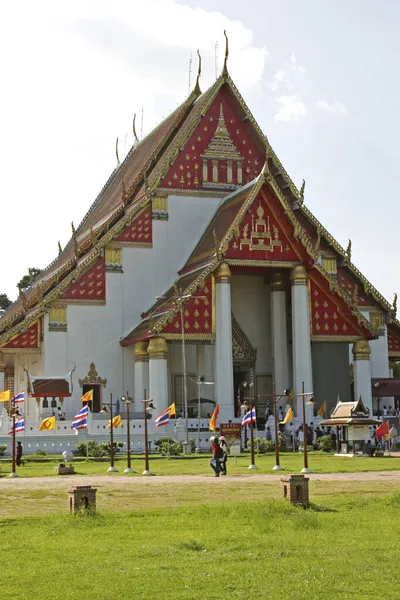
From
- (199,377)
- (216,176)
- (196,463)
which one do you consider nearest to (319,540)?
(196,463)

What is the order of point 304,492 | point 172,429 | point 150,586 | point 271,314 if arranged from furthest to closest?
1. point 271,314
2. point 172,429
3. point 304,492
4. point 150,586

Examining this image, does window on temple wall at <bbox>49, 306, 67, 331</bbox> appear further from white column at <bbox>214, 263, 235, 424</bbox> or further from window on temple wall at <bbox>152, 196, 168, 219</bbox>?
white column at <bbox>214, 263, 235, 424</bbox>

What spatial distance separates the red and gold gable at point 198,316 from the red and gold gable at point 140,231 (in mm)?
4719

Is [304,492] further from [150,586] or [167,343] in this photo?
[167,343]

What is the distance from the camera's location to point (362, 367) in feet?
139

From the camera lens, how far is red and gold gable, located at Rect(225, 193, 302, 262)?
4066 cm

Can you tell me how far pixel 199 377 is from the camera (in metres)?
41.3

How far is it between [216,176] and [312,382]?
33.5ft

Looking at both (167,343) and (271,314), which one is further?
(271,314)

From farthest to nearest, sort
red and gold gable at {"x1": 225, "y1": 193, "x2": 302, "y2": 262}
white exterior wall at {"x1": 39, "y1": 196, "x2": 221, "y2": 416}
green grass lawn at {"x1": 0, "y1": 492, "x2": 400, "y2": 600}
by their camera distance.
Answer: white exterior wall at {"x1": 39, "y1": 196, "x2": 221, "y2": 416} < red and gold gable at {"x1": 225, "y1": 193, "x2": 302, "y2": 262} < green grass lawn at {"x1": 0, "y1": 492, "x2": 400, "y2": 600}

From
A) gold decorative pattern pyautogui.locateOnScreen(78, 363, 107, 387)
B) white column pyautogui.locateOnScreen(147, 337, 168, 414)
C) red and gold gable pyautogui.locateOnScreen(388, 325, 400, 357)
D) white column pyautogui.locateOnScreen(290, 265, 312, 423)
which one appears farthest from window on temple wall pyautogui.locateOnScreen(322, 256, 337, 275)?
gold decorative pattern pyautogui.locateOnScreen(78, 363, 107, 387)

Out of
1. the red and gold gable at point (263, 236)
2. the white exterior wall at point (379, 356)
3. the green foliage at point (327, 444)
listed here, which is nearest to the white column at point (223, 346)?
the red and gold gable at point (263, 236)

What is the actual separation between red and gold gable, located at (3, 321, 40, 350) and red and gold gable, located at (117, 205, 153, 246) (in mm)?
5269

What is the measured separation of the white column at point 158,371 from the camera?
128 ft
